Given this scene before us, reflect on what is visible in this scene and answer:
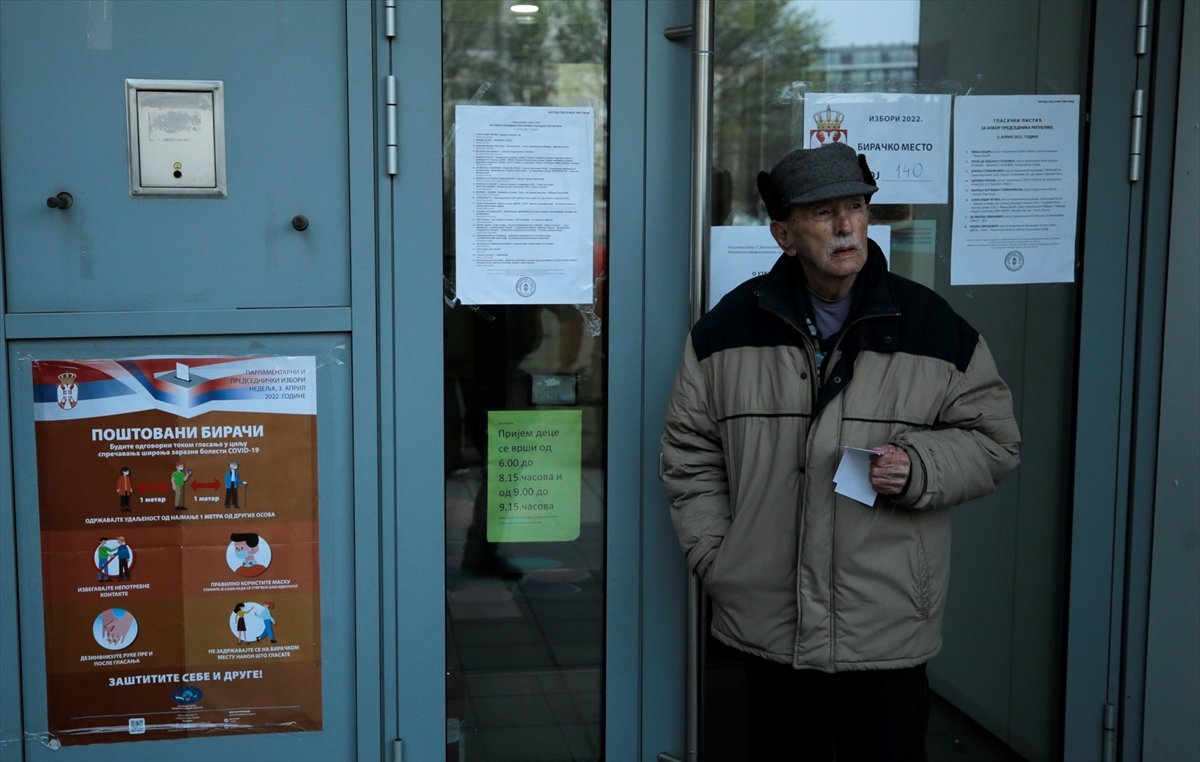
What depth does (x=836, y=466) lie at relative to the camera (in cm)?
257

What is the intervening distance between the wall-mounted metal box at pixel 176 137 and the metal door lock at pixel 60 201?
160 mm

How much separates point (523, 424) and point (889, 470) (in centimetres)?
114

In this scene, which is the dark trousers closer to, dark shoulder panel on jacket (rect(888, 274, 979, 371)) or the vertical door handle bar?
the vertical door handle bar

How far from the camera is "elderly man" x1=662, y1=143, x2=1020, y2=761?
2582 millimetres

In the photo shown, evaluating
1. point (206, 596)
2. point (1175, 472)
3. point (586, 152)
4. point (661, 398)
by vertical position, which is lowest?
point (206, 596)

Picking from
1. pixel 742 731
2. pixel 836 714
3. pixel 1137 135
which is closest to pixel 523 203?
pixel 836 714

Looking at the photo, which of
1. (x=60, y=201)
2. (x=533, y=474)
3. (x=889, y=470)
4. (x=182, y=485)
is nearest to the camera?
(x=889, y=470)

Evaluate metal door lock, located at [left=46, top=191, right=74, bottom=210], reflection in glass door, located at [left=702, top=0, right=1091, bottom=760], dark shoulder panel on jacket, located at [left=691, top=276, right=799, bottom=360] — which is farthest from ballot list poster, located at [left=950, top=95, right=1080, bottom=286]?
metal door lock, located at [left=46, top=191, right=74, bottom=210]

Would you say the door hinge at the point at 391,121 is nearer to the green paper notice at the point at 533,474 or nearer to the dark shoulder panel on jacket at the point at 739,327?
the green paper notice at the point at 533,474

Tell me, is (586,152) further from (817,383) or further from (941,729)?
(941,729)

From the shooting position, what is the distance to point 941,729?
3.53 meters

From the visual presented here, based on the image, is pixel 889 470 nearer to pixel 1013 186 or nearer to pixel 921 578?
pixel 921 578

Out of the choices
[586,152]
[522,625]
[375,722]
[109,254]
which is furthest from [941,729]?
[109,254]

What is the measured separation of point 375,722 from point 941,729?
1.69 m
